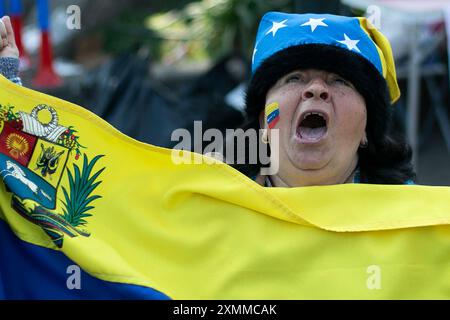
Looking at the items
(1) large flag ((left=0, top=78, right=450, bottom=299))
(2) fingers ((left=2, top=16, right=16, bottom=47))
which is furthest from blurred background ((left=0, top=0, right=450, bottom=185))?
(1) large flag ((left=0, top=78, right=450, bottom=299))

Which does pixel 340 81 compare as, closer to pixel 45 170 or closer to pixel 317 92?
pixel 317 92

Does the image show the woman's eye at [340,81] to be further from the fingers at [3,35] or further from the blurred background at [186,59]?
the fingers at [3,35]

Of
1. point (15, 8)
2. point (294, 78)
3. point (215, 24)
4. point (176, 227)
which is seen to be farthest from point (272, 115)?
point (215, 24)

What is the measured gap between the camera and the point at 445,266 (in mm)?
2189

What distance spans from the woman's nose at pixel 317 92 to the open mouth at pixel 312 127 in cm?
5

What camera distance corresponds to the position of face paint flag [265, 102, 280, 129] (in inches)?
97.1

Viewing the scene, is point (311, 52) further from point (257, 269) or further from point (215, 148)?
point (215, 148)

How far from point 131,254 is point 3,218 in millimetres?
349

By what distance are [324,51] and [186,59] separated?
22.1 ft

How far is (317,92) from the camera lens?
2.39 metres

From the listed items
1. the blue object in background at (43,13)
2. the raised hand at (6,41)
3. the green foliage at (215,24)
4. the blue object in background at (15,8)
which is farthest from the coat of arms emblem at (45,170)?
the green foliage at (215,24)

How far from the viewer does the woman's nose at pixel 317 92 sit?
2.40m

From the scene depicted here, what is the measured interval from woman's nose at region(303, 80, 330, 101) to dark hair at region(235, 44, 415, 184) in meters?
0.06
